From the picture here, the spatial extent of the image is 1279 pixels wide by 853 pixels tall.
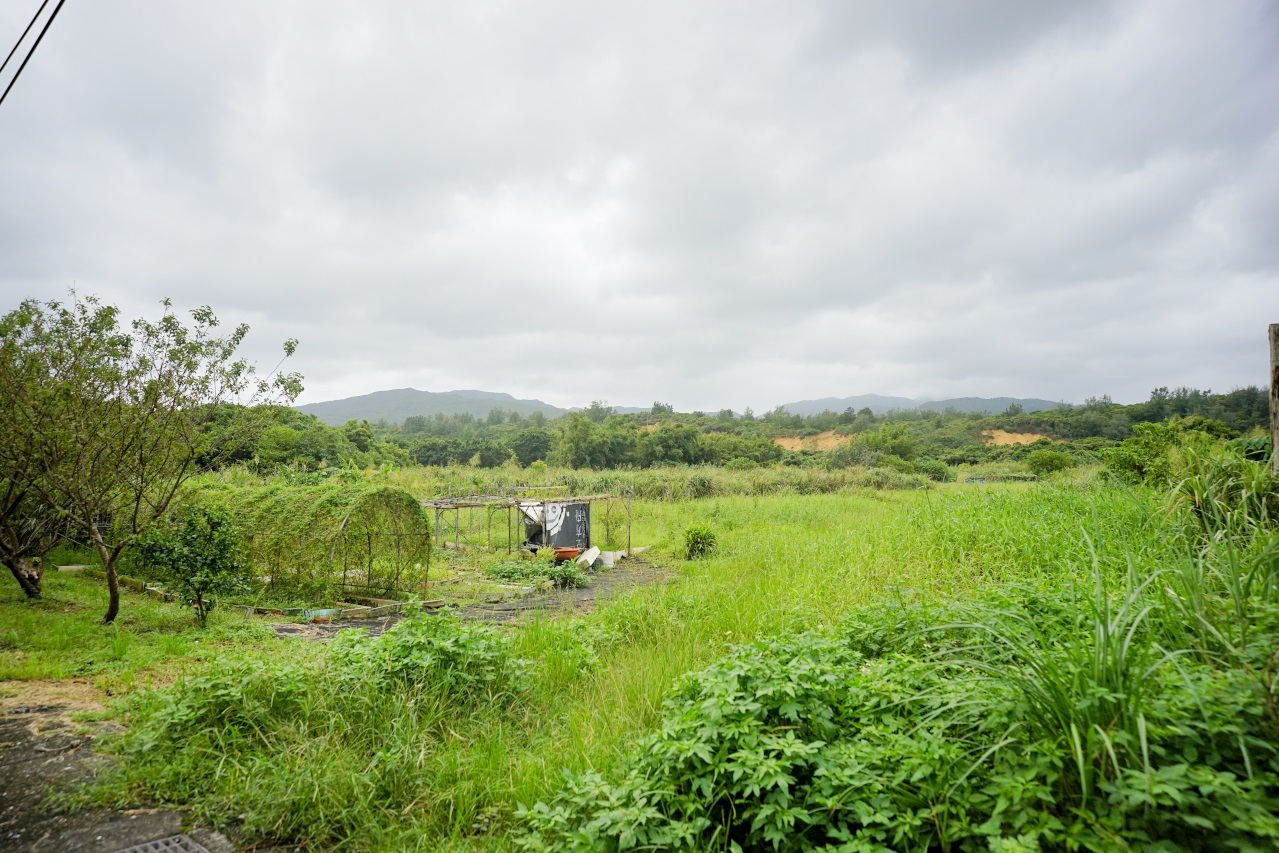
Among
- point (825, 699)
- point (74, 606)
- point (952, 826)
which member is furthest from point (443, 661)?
point (74, 606)

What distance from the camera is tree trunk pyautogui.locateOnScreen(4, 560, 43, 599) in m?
7.04

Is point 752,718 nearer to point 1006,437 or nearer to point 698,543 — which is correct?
point 698,543

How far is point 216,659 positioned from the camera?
3908mm

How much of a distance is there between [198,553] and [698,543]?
7987mm

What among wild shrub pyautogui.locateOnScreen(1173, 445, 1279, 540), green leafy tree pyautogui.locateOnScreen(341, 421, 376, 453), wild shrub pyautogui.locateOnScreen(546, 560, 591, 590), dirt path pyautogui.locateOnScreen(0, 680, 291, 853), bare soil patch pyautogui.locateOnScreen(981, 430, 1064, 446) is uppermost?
green leafy tree pyautogui.locateOnScreen(341, 421, 376, 453)

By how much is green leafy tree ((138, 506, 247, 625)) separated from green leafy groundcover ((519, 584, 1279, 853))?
604 centimetres

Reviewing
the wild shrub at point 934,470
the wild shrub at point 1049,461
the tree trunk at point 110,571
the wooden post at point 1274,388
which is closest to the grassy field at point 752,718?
the tree trunk at point 110,571

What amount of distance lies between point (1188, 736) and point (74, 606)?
9.86 metres

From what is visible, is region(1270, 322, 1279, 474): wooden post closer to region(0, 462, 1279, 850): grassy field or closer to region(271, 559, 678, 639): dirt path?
region(0, 462, 1279, 850): grassy field

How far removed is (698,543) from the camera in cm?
1167

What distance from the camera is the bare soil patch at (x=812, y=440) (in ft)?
166

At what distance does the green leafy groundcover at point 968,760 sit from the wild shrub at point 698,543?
8740 millimetres

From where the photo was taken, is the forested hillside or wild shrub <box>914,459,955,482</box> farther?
wild shrub <box>914,459,955,482</box>

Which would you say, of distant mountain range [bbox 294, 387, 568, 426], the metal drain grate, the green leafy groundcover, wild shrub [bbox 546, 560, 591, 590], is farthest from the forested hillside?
distant mountain range [bbox 294, 387, 568, 426]
